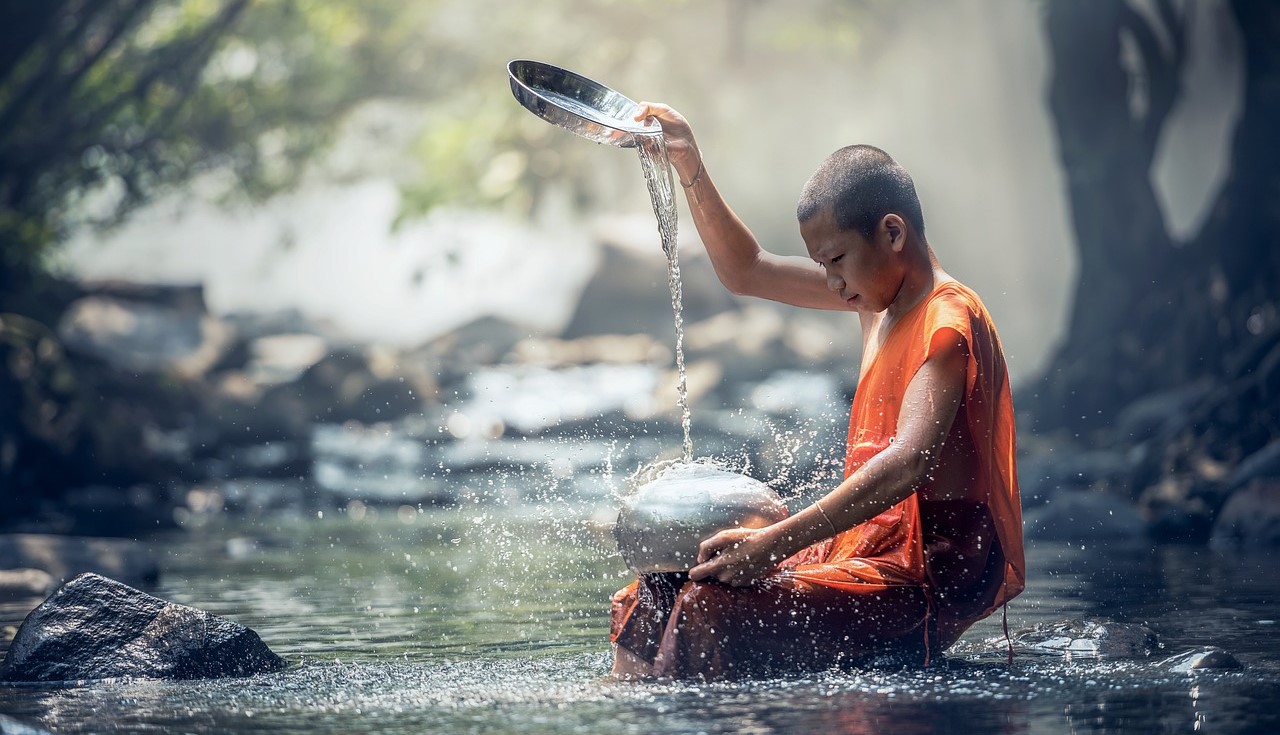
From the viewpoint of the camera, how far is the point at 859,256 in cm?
409

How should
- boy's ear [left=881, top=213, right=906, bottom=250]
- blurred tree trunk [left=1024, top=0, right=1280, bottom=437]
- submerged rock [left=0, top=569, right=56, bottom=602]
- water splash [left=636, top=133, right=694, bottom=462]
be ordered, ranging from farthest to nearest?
1. blurred tree trunk [left=1024, top=0, right=1280, bottom=437]
2. submerged rock [left=0, top=569, right=56, bottom=602]
3. water splash [left=636, top=133, right=694, bottom=462]
4. boy's ear [left=881, top=213, right=906, bottom=250]

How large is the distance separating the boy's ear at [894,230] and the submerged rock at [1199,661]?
1461 mm

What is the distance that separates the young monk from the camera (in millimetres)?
3873

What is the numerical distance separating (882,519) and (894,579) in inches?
8.1

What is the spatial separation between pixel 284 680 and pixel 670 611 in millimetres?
1309

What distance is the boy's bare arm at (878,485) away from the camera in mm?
3830

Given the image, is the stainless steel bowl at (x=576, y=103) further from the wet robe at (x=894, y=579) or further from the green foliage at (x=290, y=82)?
the green foliage at (x=290, y=82)

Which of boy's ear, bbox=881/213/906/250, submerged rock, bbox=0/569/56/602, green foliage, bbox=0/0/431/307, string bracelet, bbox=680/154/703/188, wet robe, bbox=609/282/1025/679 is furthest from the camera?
green foliage, bbox=0/0/431/307

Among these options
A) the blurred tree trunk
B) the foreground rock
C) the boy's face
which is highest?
the blurred tree trunk

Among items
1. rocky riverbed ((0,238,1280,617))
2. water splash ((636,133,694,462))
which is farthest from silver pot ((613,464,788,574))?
rocky riverbed ((0,238,1280,617))

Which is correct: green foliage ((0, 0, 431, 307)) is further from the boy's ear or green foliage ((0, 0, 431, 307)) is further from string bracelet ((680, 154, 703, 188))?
the boy's ear

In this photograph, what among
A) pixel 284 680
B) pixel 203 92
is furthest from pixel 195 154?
pixel 284 680

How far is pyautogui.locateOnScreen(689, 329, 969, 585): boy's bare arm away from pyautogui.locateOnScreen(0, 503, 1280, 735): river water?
14.0 inches

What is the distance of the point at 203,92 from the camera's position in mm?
20891
